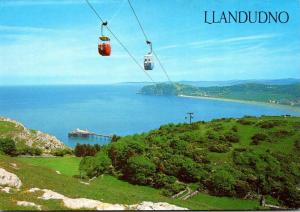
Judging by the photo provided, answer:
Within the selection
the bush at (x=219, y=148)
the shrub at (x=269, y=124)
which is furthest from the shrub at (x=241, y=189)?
the shrub at (x=269, y=124)

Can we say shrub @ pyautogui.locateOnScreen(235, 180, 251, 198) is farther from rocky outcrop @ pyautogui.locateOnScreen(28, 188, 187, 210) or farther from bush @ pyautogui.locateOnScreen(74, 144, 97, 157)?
bush @ pyautogui.locateOnScreen(74, 144, 97, 157)

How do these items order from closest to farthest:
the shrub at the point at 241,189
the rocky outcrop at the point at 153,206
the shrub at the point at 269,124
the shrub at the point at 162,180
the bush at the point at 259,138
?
the rocky outcrop at the point at 153,206 < the shrub at the point at 241,189 < the shrub at the point at 162,180 < the bush at the point at 259,138 < the shrub at the point at 269,124

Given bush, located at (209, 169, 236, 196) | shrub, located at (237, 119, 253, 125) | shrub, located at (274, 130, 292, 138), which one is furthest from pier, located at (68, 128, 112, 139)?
bush, located at (209, 169, 236, 196)

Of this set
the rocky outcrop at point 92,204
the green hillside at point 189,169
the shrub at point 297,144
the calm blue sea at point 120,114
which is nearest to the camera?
the rocky outcrop at point 92,204

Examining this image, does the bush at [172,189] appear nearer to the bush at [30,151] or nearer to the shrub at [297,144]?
the shrub at [297,144]

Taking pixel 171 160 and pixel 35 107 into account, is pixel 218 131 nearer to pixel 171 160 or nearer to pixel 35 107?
pixel 171 160

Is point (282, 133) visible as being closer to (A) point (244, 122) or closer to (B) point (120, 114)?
(A) point (244, 122)

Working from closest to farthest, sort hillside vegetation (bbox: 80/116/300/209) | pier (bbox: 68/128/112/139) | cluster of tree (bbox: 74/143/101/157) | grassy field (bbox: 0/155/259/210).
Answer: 1. grassy field (bbox: 0/155/259/210)
2. hillside vegetation (bbox: 80/116/300/209)
3. cluster of tree (bbox: 74/143/101/157)
4. pier (bbox: 68/128/112/139)

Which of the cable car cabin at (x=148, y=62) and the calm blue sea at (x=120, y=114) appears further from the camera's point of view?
the calm blue sea at (x=120, y=114)
